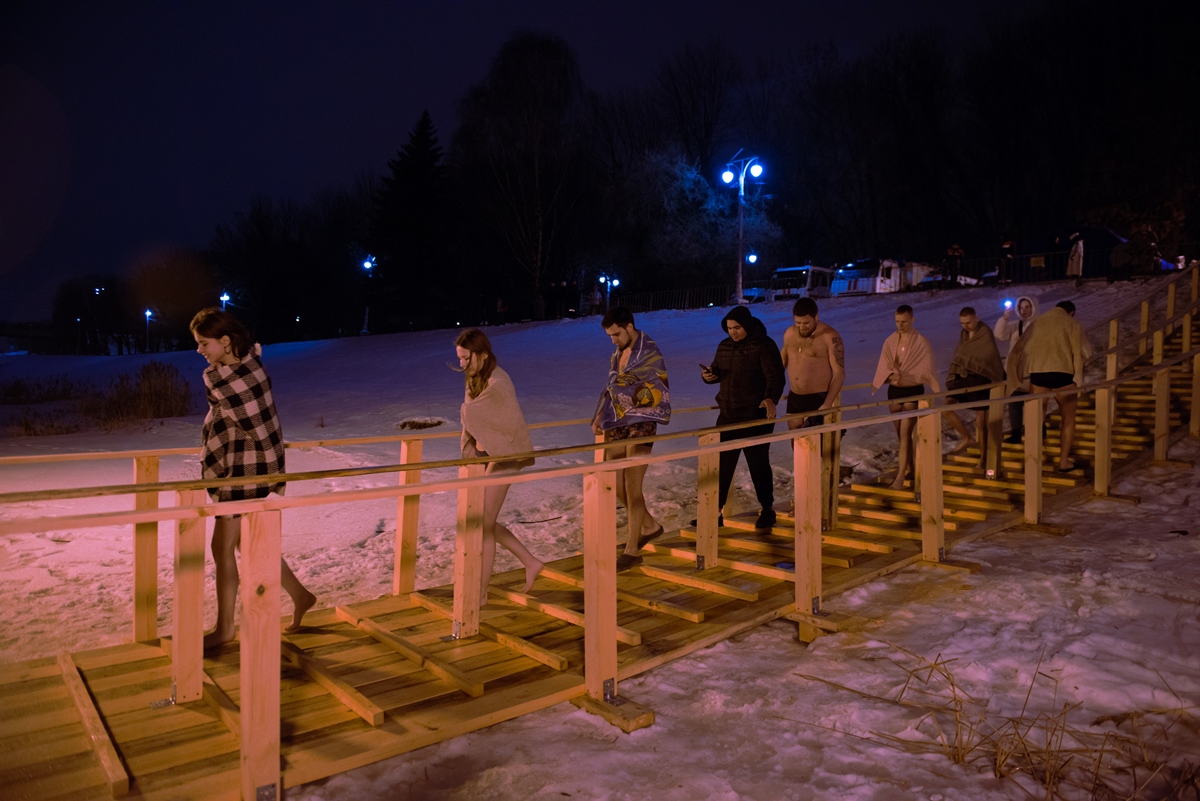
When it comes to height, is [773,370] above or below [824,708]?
above

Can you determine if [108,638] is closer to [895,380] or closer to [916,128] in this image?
[895,380]

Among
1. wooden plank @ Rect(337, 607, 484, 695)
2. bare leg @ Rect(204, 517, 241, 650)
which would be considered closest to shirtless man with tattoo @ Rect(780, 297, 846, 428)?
wooden plank @ Rect(337, 607, 484, 695)

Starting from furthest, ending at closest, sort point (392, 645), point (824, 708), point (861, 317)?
point (861, 317)
point (392, 645)
point (824, 708)

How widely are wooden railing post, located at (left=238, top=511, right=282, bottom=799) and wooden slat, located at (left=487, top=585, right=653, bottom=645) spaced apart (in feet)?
5.39

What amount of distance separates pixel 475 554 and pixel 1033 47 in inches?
1650

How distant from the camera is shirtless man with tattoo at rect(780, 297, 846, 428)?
621 centimetres

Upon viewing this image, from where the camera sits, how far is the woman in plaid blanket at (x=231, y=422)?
3904mm

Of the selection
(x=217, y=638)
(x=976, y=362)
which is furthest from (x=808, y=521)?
(x=976, y=362)

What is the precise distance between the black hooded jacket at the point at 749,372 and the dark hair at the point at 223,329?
3.14 meters

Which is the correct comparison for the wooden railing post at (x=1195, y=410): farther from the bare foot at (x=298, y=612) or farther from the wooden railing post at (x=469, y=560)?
the bare foot at (x=298, y=612)

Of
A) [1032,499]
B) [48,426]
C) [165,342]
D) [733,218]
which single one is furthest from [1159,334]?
[165,342]

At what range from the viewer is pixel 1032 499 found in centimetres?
671

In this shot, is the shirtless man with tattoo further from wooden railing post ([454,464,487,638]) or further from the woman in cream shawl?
wooden railing post ([454,464,487,638])

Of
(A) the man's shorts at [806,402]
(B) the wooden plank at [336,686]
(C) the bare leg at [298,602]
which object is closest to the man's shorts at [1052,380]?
(A) the man's shorts at [806,402]
